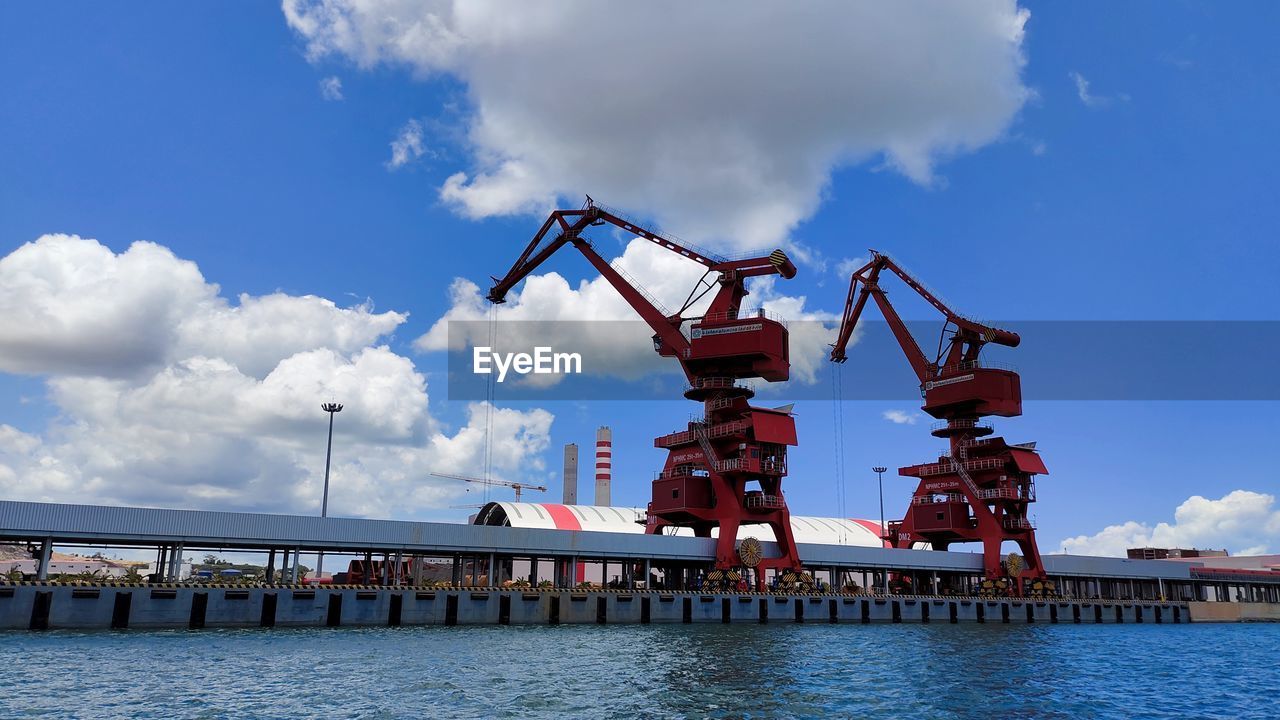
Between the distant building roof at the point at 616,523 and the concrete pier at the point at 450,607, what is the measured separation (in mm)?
17342

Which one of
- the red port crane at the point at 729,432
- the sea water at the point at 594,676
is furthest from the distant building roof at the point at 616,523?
the sea water at the point at 594,676

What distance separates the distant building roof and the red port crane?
1127 cm

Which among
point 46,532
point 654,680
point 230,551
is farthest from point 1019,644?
point 46,532

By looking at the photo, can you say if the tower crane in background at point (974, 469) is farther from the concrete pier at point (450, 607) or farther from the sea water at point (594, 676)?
the sea water at point (594, 676)

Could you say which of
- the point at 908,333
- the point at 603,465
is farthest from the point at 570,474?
the point at 908,333

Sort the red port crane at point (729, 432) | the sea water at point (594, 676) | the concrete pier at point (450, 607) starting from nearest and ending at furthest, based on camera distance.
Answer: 1. the sea water at point (594, 676)
2. the concrete pier at point (450, 607)
3. the red port crane at point (729, 432)

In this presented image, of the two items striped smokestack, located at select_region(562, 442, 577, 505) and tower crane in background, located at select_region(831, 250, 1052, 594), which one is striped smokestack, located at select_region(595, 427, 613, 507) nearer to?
Result: striped smokestack, located at select_region(562, 442, 577, 505)

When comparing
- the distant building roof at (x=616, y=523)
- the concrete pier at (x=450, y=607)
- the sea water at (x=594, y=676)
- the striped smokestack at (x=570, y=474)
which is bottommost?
the sea water at (x=594, y=676)

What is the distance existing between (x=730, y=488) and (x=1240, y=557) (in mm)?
115620

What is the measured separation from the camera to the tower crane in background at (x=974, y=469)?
282 ft

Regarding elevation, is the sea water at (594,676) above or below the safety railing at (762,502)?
below

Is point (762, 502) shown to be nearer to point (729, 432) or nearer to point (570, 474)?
point (729, 432)

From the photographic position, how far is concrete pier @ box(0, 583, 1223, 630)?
46.7 metres

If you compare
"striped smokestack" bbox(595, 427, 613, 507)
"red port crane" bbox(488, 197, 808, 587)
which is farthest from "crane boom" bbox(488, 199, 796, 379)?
"striped smokestack" bbox(595, 427, 613, 507)
